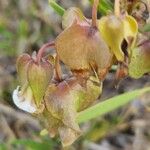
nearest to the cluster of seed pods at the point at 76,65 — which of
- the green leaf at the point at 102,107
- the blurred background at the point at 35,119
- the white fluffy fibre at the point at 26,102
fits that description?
the white fluffy fibre at the point at 26,102

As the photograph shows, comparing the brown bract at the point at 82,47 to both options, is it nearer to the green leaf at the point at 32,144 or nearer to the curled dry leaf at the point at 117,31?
the curled dry leaf at the point at 117,31

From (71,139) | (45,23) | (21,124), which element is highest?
(71,139)

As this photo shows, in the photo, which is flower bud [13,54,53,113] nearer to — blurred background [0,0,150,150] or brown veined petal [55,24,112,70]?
brown veined petal [55,24,112,70]

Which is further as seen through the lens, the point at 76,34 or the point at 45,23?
the point at 45,23

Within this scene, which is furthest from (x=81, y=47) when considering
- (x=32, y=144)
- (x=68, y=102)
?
(x=32, y=144)

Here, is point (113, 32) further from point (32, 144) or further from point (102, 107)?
point (32, 144)

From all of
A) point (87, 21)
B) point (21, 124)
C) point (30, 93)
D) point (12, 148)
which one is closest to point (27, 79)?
point (30, 93)

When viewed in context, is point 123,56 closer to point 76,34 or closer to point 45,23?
point 76,34
